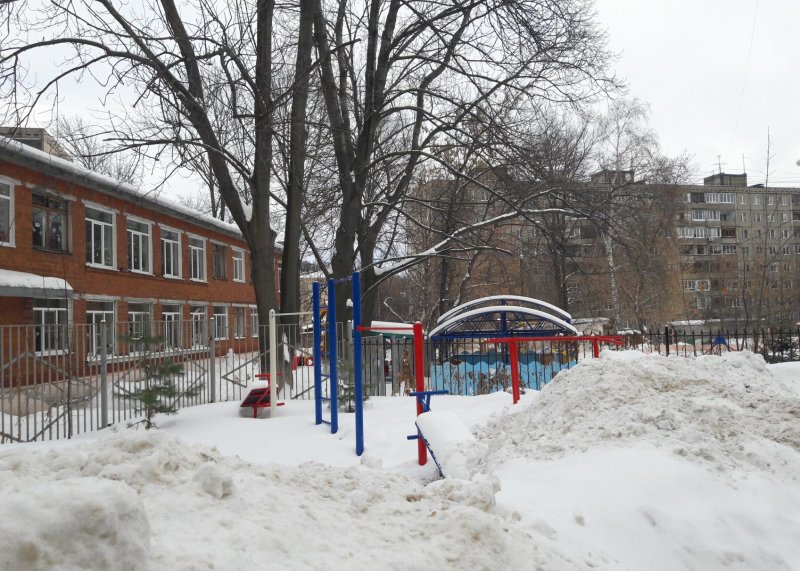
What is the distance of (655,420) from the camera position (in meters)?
5.62

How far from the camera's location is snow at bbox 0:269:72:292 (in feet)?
46.8

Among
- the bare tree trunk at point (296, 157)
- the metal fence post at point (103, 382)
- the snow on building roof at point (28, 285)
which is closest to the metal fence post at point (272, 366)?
Result: the metal fence post at point (103, 382)

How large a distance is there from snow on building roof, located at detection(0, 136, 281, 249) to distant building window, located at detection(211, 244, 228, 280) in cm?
394

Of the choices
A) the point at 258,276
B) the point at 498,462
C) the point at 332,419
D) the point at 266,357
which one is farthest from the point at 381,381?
the point at 498,462

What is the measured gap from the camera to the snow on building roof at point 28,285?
559 inches

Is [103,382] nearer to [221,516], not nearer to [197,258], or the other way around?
[221,516]

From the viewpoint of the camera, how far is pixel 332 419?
8.99 m

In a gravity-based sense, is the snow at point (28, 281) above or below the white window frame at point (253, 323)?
above

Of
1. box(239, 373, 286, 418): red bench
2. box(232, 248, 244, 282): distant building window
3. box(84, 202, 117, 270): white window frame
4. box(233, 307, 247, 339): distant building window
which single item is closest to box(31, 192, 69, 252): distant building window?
box(84, 202, 117, 270): white window frame

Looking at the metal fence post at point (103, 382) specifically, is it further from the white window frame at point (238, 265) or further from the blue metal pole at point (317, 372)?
the white window frame at point (238, 265)

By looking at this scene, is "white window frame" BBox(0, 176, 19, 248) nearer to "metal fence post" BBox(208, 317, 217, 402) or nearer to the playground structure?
"metal fence post" BBox(208, 317, 217, 402)

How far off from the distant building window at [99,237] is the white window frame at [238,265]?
10296 millimetres

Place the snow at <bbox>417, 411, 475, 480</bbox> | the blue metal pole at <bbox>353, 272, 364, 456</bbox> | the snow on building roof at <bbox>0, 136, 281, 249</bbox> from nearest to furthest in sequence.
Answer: the snow at <bbox>417, 411, 475, 480</bbox> → the blue metal pole at <bbox>353, 272, 364, 456</bbox> → the snow on building roof at <bbox>0, 136, 281, 249</bbox>

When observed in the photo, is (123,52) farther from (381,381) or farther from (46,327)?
(381,381)
